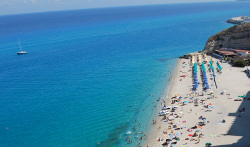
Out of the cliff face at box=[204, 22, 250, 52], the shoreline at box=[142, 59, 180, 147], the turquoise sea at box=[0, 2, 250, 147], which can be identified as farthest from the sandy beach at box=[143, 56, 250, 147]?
the cliff face at box=[204, 22, 250, 52]

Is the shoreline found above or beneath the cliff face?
beneath

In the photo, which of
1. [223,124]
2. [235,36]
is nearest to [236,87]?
[223,124]

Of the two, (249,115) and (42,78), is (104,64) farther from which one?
(249,115)

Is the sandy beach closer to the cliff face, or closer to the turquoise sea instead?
the turquoise sea

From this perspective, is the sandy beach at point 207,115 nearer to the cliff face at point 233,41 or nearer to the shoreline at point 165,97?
the shoreline at point 165,97

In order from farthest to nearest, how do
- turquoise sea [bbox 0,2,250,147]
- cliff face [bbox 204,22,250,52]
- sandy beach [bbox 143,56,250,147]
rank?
cliff face [bbox 204,22,250,52] → turquoise sea [bbox 0,2,250,147] → sandy beach [bbox 143,56,250,147]

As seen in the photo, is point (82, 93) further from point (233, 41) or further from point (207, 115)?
point (233, 41)

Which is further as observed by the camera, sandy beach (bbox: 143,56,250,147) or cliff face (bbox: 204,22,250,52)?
cliff face (bbox: 204,22,250,52)

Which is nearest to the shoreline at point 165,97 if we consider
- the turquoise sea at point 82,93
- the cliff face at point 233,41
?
the turquoise sea at point 82,93
